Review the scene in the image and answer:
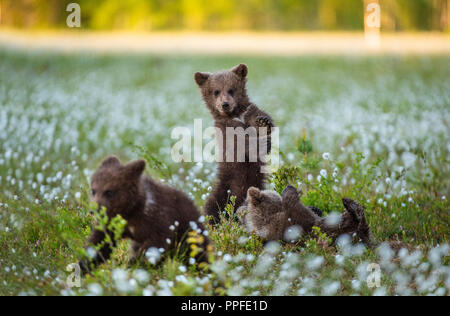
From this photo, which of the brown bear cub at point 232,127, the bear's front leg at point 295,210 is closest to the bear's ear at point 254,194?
the bear's front leg at point 295,210

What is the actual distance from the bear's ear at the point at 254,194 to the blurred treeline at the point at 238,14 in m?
16.8

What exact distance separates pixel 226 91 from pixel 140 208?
2.02m

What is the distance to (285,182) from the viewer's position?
5816 mm

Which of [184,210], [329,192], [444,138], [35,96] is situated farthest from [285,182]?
[35,96]

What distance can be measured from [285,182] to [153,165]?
1595 millimetres

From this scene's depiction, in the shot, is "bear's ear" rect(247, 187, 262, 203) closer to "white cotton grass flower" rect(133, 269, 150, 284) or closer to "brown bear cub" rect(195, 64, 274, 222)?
"brown bear cub" rect(195, 64, 274, 222)

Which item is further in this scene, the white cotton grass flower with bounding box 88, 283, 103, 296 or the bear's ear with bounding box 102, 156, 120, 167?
the bear's ear with bounding box 102, 156, 120, 167

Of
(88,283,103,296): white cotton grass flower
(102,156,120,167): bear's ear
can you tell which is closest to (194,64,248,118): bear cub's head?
(102,156,120,167): bear's ear

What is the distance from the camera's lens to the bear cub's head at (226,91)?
→ 18.2 feet

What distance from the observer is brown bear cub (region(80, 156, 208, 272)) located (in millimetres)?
3936

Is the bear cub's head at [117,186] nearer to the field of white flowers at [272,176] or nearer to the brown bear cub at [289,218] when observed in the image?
the field of white flowers at [272,176]

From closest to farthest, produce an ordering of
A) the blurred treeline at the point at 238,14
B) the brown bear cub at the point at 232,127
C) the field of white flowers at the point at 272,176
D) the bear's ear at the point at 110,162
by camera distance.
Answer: the bear's ear at the point at 110,162
the field of white flowers at the point at 272,176
the brown bear cub at the point at 232,127
the blurred treeline at the point at 238,14

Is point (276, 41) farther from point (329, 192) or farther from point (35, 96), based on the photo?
point (329, 192)

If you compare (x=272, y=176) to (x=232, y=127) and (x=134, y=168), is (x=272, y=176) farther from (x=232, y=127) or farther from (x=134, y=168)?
(x=134, y=168)
